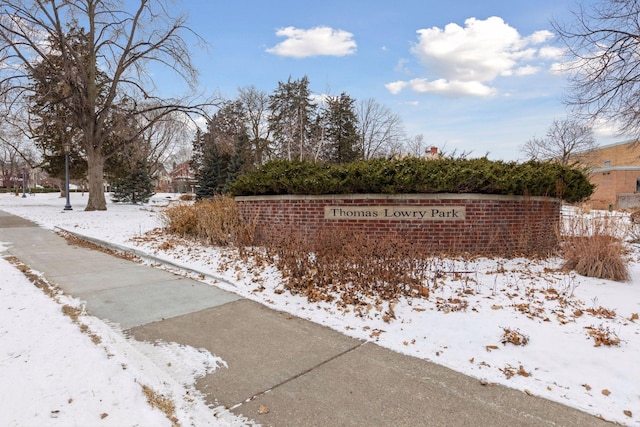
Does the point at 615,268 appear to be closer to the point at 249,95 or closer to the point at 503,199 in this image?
the point at 503,199

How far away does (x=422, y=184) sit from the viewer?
6914 mm

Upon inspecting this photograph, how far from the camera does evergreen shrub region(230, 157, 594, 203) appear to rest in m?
6.89

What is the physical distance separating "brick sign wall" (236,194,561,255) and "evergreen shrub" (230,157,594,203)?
0.53ft

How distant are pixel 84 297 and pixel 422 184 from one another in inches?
225

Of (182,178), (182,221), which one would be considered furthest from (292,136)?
(182,178)

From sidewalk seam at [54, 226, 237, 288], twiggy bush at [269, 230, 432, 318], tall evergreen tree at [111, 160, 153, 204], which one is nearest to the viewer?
twiggy bush at [269, 230, 432, 318]

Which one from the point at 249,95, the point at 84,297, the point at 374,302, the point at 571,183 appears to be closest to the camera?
the point at 374,302

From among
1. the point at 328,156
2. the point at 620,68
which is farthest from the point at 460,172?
the point at 328,156

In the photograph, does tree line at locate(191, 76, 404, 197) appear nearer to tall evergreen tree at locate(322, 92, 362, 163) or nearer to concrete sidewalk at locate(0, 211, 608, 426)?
tall evergreen tree at locate(322, 92, 362, 163)

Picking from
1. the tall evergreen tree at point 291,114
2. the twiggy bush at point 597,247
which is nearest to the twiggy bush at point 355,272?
the twiggy bush at point 597,247

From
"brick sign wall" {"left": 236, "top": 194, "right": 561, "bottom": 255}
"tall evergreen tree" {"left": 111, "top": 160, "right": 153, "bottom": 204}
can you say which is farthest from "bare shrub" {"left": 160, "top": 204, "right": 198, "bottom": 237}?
"tall evergreen tree" {"left": 111, "top": 160, "right": 153, "bottom": 204}

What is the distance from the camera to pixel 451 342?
3545mm

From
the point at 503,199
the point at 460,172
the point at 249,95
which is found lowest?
the point at 503,199

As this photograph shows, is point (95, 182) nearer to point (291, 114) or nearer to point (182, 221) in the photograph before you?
point (182, 221)
